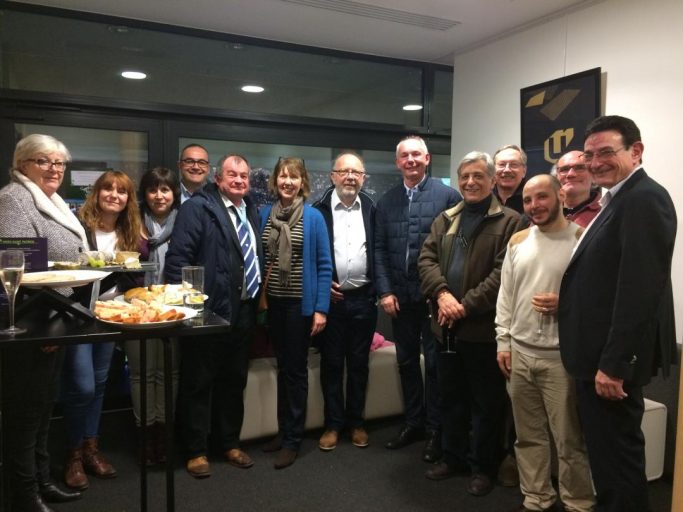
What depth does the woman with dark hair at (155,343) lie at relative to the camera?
284 cm

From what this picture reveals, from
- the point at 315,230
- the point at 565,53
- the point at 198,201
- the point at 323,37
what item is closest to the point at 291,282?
the point at 315,230

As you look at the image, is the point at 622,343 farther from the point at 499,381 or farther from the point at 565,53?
the point at 565,53

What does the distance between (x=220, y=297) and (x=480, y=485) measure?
1.54 meters

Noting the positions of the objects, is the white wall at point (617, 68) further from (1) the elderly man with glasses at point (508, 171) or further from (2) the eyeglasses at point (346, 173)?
(2) the eyeglasses at point (346, 173)

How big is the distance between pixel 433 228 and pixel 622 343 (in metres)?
1.18

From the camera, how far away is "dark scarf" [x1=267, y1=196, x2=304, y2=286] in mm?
2848

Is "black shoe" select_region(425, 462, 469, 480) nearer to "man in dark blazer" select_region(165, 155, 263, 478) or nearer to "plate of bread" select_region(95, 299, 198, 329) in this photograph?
"man in dark blazer" select_region(165, 155, 263, 478)

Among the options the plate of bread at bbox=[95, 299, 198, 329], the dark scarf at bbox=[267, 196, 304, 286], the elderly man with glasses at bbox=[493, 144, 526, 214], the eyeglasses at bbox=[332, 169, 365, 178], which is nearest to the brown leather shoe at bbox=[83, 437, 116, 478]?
the dark scarf at bbox=[267, 196, 304, 286]

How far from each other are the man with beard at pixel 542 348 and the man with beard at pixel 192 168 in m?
1.74

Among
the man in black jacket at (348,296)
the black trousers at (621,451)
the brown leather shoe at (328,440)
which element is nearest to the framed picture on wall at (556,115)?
the man in black jacket at (348,296)

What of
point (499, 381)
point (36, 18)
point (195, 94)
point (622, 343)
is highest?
point (36, 18)

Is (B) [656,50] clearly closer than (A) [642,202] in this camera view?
No

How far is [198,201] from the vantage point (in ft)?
8.84

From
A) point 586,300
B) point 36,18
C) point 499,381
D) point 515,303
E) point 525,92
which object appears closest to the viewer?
point 586,300
